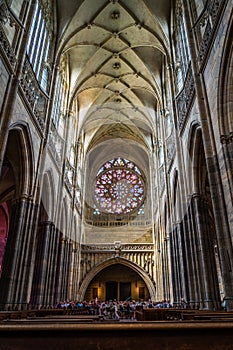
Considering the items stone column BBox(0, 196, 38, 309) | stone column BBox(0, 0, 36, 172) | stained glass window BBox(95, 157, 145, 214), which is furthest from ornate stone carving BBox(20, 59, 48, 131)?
stained glass window BBox(95, 157, 145, 214)

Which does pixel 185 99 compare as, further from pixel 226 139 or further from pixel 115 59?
pixel 115 59

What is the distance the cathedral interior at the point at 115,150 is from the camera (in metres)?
9.08

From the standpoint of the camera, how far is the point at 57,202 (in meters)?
15.5

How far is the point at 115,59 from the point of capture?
766 inches

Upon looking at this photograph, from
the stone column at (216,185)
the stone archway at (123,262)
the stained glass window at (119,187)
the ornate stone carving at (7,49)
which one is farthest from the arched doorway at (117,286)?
Result: the ornate stone carving at (7,49)

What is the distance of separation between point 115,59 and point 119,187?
12.5 metres

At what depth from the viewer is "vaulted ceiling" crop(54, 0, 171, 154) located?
15.8 m

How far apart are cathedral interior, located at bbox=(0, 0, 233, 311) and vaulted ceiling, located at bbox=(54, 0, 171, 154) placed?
0.08 m

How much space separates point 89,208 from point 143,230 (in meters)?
5.51

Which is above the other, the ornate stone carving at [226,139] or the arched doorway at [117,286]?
the ornate stone carving at [226,139]

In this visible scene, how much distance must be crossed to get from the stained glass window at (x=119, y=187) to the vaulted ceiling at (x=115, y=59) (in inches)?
143

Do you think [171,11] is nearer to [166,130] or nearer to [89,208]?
[166,130]

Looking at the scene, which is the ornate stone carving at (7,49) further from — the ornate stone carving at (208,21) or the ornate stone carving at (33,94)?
the ornate stone carving at (208,21)

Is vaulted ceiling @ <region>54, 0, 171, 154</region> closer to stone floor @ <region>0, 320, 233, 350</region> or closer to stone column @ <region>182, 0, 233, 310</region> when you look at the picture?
stone column @ <region>182, 0, 233, 310</region>
